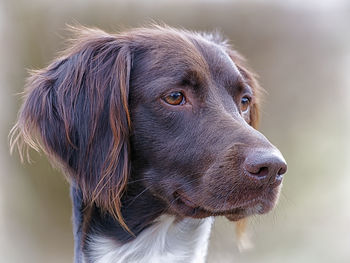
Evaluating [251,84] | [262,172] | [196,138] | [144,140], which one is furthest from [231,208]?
[251,84]

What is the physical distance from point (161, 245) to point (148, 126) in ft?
2.28

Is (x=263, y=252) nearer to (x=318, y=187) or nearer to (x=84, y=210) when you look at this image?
(x=318, y=187)

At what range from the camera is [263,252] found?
8.70m

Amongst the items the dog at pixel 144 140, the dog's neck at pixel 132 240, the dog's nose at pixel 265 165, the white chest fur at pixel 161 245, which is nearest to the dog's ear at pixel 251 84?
the dog at pixel 144 140

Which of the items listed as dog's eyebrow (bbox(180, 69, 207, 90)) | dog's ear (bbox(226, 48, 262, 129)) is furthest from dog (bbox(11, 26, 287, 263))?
dog's ear (bbox(226, 48, 262, 129))

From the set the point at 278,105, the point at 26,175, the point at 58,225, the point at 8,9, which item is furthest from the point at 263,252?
the point at 8,9

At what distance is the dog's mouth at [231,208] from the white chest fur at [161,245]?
0.24 metres

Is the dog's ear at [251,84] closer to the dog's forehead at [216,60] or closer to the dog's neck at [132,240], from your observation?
the dog's forehead at [216,60]

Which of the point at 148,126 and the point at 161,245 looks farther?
the point at 161,245

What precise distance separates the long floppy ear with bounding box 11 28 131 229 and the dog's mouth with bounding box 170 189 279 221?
31 centimetres

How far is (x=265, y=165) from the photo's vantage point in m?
2.74

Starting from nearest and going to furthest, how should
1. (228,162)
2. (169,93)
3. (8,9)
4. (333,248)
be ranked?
1. (228,162)
2. (169,93)
3. (8,9)
4. (333,248)

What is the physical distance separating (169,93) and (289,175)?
6286 mm

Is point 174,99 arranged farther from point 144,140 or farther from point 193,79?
point 144,140
